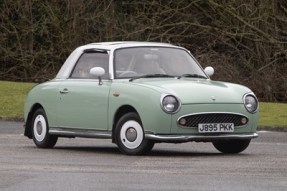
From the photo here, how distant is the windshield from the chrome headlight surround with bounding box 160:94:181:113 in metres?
1.19

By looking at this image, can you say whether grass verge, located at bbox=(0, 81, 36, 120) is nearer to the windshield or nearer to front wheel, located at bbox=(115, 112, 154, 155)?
the windshield

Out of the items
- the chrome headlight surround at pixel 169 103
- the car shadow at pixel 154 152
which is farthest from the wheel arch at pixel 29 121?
the chrome headlight surround at pixel 169 103

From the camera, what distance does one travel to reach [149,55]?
15289mm

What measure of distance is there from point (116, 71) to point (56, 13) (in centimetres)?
2410

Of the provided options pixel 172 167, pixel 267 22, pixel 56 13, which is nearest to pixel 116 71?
pixel 172 167

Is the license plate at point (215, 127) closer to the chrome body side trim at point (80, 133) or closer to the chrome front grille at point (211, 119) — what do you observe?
the chrome front grille at point (211, 119)

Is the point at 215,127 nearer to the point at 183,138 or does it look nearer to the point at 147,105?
the point at 183,138

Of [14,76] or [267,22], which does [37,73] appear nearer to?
[14,76]

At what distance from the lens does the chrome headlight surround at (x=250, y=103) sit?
47.3 feet

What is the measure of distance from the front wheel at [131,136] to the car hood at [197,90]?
49 centimetres

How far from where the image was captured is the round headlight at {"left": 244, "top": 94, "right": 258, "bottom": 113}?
1442cm

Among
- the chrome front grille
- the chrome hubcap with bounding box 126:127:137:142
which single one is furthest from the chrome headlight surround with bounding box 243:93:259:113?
the chrome hubcap with bounding box 126:127:137:142

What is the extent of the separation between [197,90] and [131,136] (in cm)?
103

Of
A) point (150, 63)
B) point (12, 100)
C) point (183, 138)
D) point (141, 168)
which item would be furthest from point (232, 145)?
point (12, 100)
